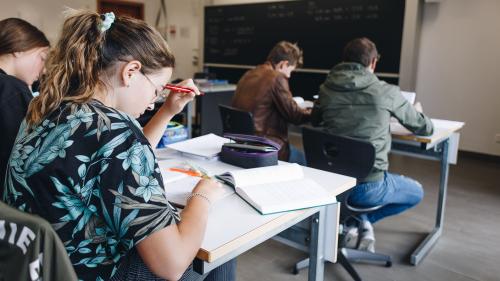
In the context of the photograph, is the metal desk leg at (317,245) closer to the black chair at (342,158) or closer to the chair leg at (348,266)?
the black chair at (342,158)

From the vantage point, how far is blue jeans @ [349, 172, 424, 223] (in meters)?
1.99

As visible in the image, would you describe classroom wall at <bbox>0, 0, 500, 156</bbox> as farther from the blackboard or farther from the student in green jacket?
the student in green jacket

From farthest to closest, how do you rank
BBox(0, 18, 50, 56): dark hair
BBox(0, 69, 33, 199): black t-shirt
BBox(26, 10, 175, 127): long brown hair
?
BBox(0, 18, 50, 56): dark hair → BBox(0, 69, 33, 199): black t-shirt → BBox(26, 10, 175, 127): long brown hair

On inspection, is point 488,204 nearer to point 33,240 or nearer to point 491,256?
point 491,256

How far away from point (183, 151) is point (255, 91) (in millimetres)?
1086

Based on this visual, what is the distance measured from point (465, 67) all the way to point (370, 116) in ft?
9.99

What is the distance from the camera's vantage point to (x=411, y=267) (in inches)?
89.4

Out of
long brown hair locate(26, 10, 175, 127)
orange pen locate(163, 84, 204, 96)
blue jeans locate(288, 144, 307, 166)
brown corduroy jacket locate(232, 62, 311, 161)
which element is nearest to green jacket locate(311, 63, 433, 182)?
brown corduroy jacket locate(232, 62, 311, 161)

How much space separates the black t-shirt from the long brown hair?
0.59 m

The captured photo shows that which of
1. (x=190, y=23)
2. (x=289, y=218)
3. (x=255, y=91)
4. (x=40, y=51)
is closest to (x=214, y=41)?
(x=190, y=23)

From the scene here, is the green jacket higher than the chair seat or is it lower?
higher

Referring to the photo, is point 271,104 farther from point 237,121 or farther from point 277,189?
point 277,189

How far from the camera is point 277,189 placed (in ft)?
3.91

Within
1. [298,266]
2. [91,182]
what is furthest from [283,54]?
[91,182]
